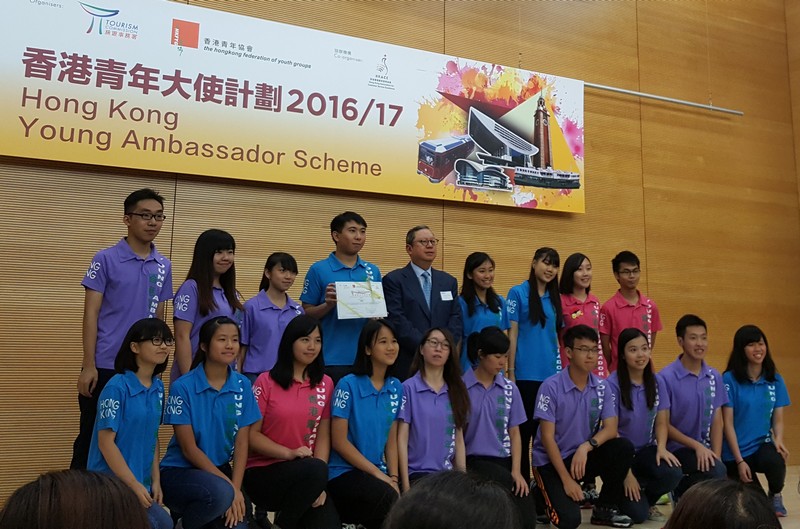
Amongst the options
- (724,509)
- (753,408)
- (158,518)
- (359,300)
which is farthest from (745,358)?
(724,509)

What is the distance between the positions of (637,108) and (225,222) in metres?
3.67

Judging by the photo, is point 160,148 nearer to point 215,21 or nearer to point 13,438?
point 215,21

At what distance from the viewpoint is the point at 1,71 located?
4.05 metres

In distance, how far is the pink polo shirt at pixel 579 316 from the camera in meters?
4.12

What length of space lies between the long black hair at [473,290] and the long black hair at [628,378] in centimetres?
69

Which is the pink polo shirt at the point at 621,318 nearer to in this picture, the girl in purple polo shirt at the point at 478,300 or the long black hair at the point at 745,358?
the long black hair at the point at 745,358

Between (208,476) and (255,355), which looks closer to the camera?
(208,476)

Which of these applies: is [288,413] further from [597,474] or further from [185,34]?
[185,34]

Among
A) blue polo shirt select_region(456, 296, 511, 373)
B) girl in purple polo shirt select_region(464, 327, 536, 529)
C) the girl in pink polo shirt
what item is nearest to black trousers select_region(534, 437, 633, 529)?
girl in purple polo shirt select_region(464, 327, 536, 529)

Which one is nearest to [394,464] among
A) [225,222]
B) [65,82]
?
[225,222]

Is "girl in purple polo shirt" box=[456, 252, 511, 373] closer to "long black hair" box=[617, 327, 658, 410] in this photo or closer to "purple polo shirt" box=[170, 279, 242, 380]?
"long black hair" box=[617, 327, 658, 410]

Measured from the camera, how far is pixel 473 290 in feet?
13.2

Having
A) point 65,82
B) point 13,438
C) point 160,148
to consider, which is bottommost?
point 13,438

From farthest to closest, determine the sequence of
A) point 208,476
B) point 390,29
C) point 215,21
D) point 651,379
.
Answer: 1. point 390,29
2. point 215,21
3. point 651,379
4. point 208,476
